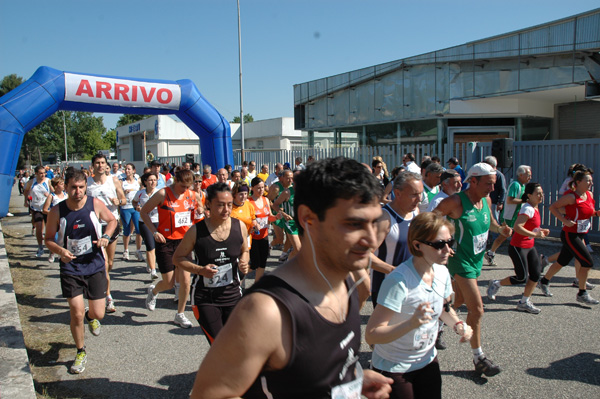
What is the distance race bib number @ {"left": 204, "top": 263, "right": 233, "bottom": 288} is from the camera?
395 cm

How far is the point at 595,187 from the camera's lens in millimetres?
10281

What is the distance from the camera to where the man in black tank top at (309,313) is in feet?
4.36

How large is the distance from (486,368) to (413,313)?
73.4 inches

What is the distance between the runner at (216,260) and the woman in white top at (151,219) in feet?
11.6

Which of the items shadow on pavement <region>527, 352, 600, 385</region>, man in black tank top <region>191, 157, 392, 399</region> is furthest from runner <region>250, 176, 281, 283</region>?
man in black tank top <region>191, 157, 392, 399</region>

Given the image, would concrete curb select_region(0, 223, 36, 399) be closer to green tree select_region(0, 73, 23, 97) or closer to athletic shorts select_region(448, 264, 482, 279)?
athletic shorts select_region(448, 264, 482, 279)

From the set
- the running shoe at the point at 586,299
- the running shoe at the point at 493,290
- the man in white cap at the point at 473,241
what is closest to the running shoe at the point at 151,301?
the man in white cap at the point at 473,241

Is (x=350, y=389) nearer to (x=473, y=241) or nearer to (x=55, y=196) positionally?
(x=473, y=241)

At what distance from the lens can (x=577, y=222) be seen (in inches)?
247

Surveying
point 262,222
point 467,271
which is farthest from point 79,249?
point 467,271

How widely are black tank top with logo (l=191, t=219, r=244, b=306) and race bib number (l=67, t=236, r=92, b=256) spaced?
135cm

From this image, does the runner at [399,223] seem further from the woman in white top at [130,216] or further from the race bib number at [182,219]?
the woman in white top at [130,216]

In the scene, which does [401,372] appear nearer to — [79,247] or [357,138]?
[79,247]

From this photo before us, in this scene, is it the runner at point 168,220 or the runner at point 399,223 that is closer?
the runner at point 399,223
